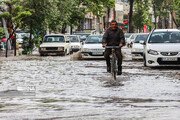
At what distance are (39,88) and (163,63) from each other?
28.4 ft

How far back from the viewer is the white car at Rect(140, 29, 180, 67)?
2088cm

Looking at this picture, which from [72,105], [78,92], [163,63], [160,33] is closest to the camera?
[72,105]

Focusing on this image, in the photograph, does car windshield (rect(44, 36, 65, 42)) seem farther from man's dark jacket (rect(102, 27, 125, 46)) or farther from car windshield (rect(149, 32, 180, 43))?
man's dark jacket (rect(102, 27, 125, 46))

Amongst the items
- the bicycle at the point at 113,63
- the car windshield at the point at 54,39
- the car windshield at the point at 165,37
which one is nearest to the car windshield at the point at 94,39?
the car windshield at the point at 54,39

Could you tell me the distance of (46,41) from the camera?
121 ft

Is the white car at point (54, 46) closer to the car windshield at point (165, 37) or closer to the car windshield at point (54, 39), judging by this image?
the car windshield at point (54, 39)

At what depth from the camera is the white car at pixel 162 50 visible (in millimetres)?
20875

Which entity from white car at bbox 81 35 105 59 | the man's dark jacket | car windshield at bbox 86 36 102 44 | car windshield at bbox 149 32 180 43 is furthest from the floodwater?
car windshield at bbox 86 36 102 44

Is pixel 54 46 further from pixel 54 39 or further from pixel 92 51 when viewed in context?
pixel 92 51

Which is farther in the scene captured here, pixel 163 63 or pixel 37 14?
pixel 37 14

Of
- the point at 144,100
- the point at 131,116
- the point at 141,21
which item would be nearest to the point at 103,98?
the point at 144,100

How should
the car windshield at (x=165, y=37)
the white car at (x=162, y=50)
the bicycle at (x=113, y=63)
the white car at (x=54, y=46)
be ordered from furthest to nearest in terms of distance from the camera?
the white car at (x=54, y=46)
the car windshield at (x=165, y=37)
the white car at (x=162, y=50)
the bicycle at (x=113, y=63)

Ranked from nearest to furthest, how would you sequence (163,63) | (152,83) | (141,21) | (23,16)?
1. (152,83)
2. (163,63)
3. (23,16)
4. (141,21)

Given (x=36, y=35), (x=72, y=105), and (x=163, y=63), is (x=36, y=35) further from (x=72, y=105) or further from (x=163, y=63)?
(x=72, y=105)
